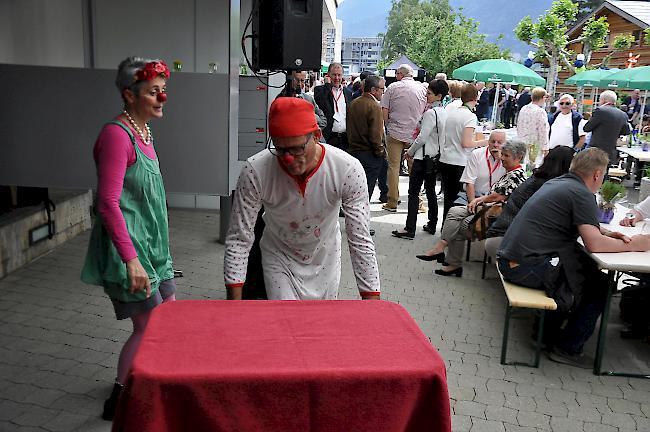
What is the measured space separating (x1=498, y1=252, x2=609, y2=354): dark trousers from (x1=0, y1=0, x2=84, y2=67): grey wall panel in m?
5.06

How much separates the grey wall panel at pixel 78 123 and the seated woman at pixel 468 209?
231 cm

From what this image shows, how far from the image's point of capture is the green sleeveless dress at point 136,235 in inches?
116

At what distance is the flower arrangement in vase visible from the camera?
17.3ft

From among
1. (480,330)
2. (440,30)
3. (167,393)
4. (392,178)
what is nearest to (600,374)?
(480,330)

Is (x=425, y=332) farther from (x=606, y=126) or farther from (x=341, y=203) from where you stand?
(x=606, y=126)

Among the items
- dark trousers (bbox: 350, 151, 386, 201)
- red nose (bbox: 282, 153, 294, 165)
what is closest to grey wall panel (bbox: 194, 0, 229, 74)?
dark trousers (bbox: 350, 151, 386, 201)

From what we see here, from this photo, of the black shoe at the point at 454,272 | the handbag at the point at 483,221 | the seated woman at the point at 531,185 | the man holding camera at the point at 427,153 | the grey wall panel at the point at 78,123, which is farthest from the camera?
the man holding camera at the point at 427,153

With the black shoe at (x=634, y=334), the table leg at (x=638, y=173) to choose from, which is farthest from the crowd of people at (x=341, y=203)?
the table leg at (x=638, y=173)

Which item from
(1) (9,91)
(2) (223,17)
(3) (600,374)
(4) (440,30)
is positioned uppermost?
(4) (440,30)

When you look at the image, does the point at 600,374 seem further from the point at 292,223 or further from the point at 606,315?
the point at 292,223

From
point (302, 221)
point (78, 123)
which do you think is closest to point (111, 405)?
point (302, 221)

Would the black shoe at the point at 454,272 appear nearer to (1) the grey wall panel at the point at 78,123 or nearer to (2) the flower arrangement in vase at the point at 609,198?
(2) the flower arrangement in vase at the point at 609,198

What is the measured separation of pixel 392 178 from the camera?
908 centimetres

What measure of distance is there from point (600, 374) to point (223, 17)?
Answer: 19.4 feet
